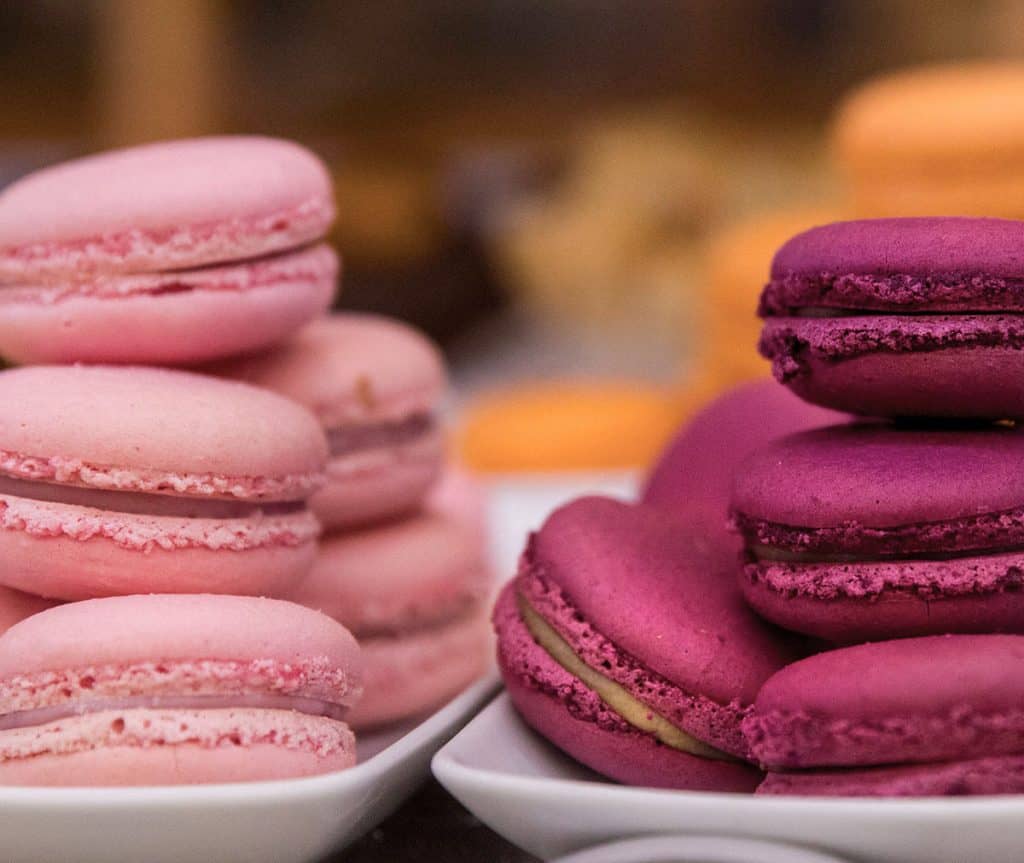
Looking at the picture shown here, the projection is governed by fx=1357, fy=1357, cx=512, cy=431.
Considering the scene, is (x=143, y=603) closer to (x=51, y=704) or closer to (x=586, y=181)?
(x=51, y=704)

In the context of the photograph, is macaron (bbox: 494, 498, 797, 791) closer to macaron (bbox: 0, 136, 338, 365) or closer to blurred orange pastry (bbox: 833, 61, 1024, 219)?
macaron (bbox: 0, 136, 338, 365)

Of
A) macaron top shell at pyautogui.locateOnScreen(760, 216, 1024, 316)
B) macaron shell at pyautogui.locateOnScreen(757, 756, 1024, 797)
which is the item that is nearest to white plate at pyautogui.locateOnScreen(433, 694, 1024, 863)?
macaron shell at pyautogui.locateOnScreen(757, 756, 1024, 797)

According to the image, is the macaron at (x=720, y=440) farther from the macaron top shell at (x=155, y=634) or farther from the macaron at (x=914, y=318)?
the macaron top shell at (x=155, y=634)

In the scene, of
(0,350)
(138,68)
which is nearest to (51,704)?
(0,350)

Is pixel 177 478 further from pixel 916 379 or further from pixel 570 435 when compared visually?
pixel 570 435

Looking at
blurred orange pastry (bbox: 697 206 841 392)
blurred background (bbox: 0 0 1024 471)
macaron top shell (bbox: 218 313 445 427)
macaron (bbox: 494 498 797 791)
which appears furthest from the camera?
blurred background (bbox: 0 0 1024 471)

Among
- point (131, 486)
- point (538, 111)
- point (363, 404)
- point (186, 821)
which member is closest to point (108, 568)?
point (131, 486)

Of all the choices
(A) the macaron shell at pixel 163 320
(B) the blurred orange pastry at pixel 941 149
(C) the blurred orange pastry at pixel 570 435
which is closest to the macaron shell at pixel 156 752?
(A) the macaron shell at pixel 163 320
